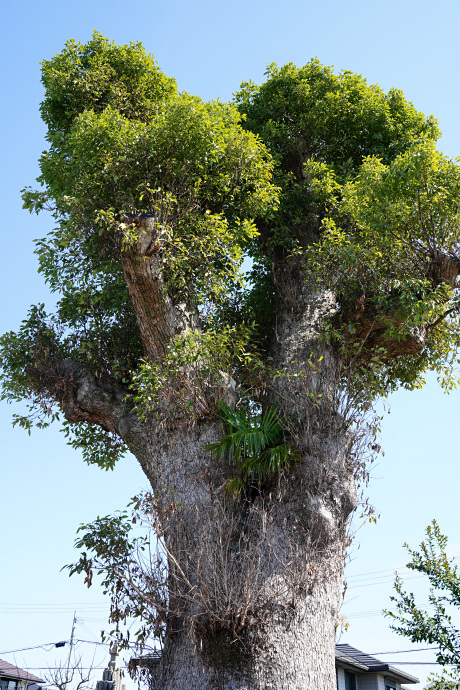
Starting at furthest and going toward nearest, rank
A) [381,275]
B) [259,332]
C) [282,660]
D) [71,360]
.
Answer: [259,332] < [71,360] < [381,275] < [282,660]

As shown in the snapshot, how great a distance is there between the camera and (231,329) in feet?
29.5

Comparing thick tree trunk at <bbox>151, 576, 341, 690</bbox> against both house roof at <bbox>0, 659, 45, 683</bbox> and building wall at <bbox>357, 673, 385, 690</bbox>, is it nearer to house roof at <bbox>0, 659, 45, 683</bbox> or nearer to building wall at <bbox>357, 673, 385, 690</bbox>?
building wall at <bbox>357, 673, 385, 690</bbox>

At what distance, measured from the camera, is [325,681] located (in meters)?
7.06

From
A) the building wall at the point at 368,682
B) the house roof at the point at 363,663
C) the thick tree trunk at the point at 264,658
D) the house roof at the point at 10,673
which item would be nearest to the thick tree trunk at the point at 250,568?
the thick tree trunk at the point at 264,658

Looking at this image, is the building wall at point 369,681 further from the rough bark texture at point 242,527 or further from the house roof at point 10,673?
the rough bark texture at point 242,527

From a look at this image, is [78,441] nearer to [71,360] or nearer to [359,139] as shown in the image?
[71,360]

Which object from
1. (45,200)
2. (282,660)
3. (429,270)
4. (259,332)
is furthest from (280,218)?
(282,660)

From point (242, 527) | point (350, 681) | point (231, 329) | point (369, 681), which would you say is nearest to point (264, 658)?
point (242, 527)

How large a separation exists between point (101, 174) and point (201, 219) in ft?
5.22

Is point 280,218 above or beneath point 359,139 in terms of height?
beneath

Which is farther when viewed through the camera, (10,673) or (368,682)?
(10,673)

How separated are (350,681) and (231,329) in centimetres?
1633

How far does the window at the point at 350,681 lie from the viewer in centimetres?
1979

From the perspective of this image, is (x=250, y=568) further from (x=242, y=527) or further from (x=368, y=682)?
(x=368, y=682)
